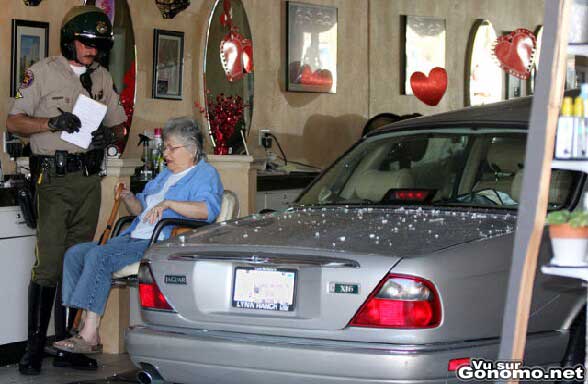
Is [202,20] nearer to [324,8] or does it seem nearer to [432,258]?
[324,8]

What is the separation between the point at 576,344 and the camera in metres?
3.95

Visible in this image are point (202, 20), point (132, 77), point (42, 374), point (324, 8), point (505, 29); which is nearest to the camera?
point (42, 374)

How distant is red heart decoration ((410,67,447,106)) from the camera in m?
11.1

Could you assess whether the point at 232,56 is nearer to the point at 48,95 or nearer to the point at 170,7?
the point at 170,7

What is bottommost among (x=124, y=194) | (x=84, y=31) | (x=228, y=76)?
(x=124, y=194)

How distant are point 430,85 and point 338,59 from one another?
127 centimetres

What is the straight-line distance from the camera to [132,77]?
26.0 ft

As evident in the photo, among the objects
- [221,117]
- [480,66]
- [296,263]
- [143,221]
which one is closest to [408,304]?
[296,263]

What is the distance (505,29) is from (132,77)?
19.6 ft

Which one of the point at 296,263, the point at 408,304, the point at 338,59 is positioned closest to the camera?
the point at 408,304

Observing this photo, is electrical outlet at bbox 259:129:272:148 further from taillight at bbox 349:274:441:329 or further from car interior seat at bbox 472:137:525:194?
taillight at bbox 349:274:441:329

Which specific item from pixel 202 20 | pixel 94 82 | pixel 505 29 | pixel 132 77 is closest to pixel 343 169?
pixel 94 82

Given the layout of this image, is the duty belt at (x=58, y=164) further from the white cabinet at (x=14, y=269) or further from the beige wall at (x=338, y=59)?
the beige wall at (x=338, y=59)

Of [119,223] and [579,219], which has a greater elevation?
[579,219]
